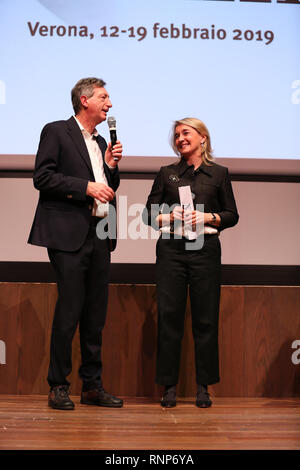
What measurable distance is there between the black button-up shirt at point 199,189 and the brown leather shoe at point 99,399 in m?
0.90

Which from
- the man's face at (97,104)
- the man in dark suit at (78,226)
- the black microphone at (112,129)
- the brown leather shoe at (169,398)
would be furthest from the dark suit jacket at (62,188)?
the brown leather shoe at (169,398)

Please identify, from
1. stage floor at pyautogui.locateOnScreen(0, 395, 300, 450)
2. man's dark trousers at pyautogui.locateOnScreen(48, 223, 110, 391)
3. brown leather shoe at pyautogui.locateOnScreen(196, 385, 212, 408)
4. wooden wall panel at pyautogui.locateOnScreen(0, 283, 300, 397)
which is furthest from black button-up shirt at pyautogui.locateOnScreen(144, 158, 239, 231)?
stage floor at pyautogui.locateOnScreen(0, 395, 300, 450)

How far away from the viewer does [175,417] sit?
10.00 feet

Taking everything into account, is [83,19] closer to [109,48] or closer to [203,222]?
[109,48]

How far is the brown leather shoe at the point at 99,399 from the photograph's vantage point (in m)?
3.25

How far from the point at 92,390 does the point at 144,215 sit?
0.95m

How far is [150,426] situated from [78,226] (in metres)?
1.00

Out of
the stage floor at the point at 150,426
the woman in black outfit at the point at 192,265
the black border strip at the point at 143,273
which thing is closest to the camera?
the stage floor at the point at 150,426

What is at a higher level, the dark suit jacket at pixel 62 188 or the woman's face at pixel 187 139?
the woman's face at pixel 187 139

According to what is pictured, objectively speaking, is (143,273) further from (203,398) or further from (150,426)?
(150,426)

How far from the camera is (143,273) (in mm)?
3988

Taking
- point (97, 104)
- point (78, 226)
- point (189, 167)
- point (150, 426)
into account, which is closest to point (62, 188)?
point (78, 226)

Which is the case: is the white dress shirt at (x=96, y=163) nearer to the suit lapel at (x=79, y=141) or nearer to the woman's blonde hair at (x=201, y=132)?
the suit lapel at (x=79, y=141)
